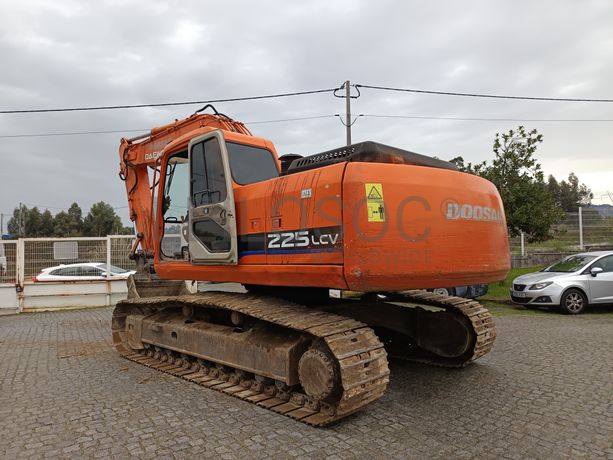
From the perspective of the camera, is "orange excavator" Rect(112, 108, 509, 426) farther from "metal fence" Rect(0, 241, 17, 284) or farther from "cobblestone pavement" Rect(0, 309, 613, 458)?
"metal fence" Rect(0, 241, 17, 284)

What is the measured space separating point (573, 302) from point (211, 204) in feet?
30.7

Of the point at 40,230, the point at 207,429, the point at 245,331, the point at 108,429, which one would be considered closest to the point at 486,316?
the point at 245,331

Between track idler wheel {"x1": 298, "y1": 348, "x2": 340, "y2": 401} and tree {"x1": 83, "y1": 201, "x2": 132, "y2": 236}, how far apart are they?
62.9m

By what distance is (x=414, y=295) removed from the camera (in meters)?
6.04

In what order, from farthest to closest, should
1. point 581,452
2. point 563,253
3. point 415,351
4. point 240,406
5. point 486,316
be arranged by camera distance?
1. point 563,253
2. point 415,351
3. point 486,316
4. point 240,406
5. point 581,452

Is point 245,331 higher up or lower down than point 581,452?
higher up

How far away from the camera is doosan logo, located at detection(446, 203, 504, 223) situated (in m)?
4.15

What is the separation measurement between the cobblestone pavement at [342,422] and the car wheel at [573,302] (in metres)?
4.30

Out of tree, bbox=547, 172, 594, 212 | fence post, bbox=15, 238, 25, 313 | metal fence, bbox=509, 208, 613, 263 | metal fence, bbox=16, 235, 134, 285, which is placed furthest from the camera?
tree, bbox=547, 172, 594, 212

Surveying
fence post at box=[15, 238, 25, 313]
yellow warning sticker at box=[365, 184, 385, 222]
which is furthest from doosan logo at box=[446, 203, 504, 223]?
fence post at box=[15, 238, 25, 313]

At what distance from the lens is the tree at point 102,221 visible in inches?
2486

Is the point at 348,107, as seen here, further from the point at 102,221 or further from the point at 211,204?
the point at 102,221

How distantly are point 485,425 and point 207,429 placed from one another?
7.77 feet

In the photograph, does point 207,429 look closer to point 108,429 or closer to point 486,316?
point 108,429
